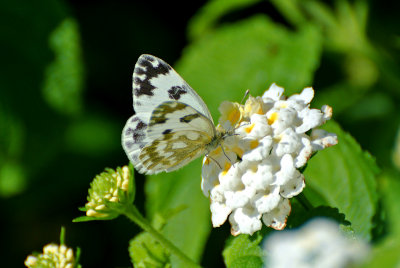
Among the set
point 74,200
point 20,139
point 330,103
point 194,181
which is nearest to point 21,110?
point 20,139

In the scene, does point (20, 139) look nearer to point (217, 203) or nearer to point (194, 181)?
point (194, 181)

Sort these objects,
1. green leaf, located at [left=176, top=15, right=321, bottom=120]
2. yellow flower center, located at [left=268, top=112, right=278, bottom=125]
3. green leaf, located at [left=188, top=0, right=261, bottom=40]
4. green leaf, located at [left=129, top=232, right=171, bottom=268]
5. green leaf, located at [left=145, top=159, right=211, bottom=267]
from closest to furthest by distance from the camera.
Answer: yellow flower center, located at [left=268, top=112, right=278, bottom=125] < green leaf, located at [left=129, top=232, right=171, bottom=268] < green leaf, located at [left=145, top=159, right=211, bottom=267] < green leaf, located at [left=176, top=15, right=321, bottom=120] < green leaf, located at [left=188, top=0, right=261, bottom=40]

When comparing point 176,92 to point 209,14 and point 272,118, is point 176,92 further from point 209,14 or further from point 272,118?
point 209,14

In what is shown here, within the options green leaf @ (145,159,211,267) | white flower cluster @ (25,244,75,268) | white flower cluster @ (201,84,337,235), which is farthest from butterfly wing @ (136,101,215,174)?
green leaf @ (145,159,211,267)

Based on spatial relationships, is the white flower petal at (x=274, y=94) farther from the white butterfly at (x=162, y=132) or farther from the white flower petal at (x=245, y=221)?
the white flower petal at (x=245, y=221)

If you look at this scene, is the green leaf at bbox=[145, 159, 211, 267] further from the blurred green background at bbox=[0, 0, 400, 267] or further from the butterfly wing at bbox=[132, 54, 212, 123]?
the butterfly wing at bbox=[132, 54, 212, 123]
